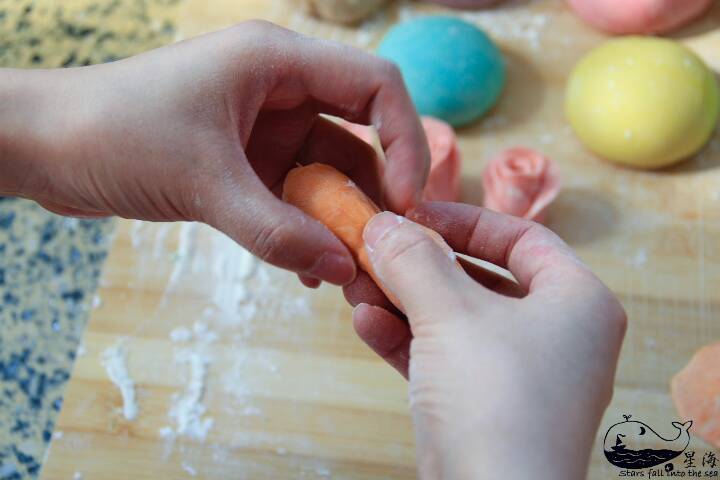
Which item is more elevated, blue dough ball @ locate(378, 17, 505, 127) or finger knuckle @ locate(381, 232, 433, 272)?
finger knuckle @ locate(381, 232, 433, 272)

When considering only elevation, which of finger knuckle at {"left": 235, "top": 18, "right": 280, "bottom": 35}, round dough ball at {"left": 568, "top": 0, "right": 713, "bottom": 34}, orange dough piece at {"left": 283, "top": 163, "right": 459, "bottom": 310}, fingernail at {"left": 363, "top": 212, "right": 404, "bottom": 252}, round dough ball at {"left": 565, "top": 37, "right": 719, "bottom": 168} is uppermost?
finger knuckle at {"left": 235, "top": 18, "right": 280, "bottom": 35}

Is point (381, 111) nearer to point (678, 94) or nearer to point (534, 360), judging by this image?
point (534, 360)

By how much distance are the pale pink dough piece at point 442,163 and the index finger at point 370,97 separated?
10.2 inches

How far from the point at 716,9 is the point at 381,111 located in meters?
1.02

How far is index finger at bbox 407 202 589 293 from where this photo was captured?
81cm

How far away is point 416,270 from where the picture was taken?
0.74 meters

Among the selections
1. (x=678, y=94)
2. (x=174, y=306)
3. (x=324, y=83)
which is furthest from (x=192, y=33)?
(x=678, y=94)

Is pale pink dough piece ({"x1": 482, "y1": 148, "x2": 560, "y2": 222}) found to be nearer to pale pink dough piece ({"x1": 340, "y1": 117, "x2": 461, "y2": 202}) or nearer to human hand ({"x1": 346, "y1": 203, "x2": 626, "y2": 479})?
pale pink dough piece ({"x1": 340, "y1": 117, "x2": 461, "y2": 202})

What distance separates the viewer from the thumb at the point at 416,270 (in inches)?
28.4

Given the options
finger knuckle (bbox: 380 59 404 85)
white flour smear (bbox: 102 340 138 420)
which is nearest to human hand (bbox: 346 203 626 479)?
finger knuckle (bbox: 380 59 404 85)

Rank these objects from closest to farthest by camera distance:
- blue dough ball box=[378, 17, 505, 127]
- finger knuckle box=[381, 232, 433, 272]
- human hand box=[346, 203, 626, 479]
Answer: human hand box=[346, 203, 626, 479] → finger knuckle box=[381, 232, 433, 272] → blue dough ball box=[378, 17, 505, 127]

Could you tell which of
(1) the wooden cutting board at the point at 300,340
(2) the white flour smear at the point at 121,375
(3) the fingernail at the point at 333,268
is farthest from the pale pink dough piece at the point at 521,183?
(2) the white flour smear at the point at 121,375

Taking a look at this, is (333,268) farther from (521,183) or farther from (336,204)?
(521,183)

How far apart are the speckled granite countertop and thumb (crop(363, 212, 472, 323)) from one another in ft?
2.40
